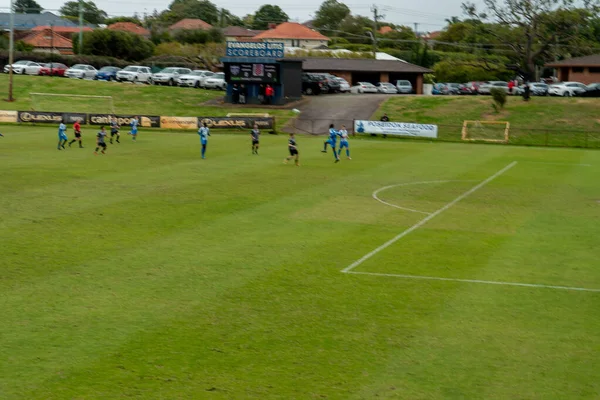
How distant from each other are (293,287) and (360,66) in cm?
8608

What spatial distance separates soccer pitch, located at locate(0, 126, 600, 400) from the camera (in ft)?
42.7

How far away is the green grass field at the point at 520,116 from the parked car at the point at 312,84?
27.0 ft

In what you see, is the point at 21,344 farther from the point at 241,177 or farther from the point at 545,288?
the point at 241,177

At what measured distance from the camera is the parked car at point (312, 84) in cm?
7894

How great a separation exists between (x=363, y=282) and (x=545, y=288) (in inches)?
165

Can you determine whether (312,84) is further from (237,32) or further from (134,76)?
(237,32)

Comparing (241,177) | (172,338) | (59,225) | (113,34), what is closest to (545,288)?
(172,338)

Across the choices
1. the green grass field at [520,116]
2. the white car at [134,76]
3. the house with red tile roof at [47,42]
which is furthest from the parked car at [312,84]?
the house with red tile roof at [47,42]

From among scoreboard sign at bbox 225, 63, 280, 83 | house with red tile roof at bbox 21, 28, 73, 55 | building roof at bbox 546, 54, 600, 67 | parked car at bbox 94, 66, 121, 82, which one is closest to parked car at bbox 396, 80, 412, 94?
building roof at bbox 546, 54, 600, 67

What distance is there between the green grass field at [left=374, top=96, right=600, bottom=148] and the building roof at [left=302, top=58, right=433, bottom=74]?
2450cm

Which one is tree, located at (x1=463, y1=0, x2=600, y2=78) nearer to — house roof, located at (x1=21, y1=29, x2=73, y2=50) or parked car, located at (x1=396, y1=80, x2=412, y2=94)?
parked car, located at (x1=396, y1=80, x2=412, y2=94)

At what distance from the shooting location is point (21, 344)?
14203 millimetres

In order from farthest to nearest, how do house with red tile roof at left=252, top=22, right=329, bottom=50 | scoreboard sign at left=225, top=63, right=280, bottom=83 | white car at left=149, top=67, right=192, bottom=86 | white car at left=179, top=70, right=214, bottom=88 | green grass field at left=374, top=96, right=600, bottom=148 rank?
house with red tile roof at left=252, top=22, right=329, bottom=50, white car at left=149, top=67, right=192, bottom=86, white car at left=179, top=70, right=214, bottom=88, scoreboard sign at left=225, top=63, right=280, bottom=83, green grass field at left=374, top=96, right=600, bottom=148

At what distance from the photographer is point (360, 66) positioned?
102000 mm
